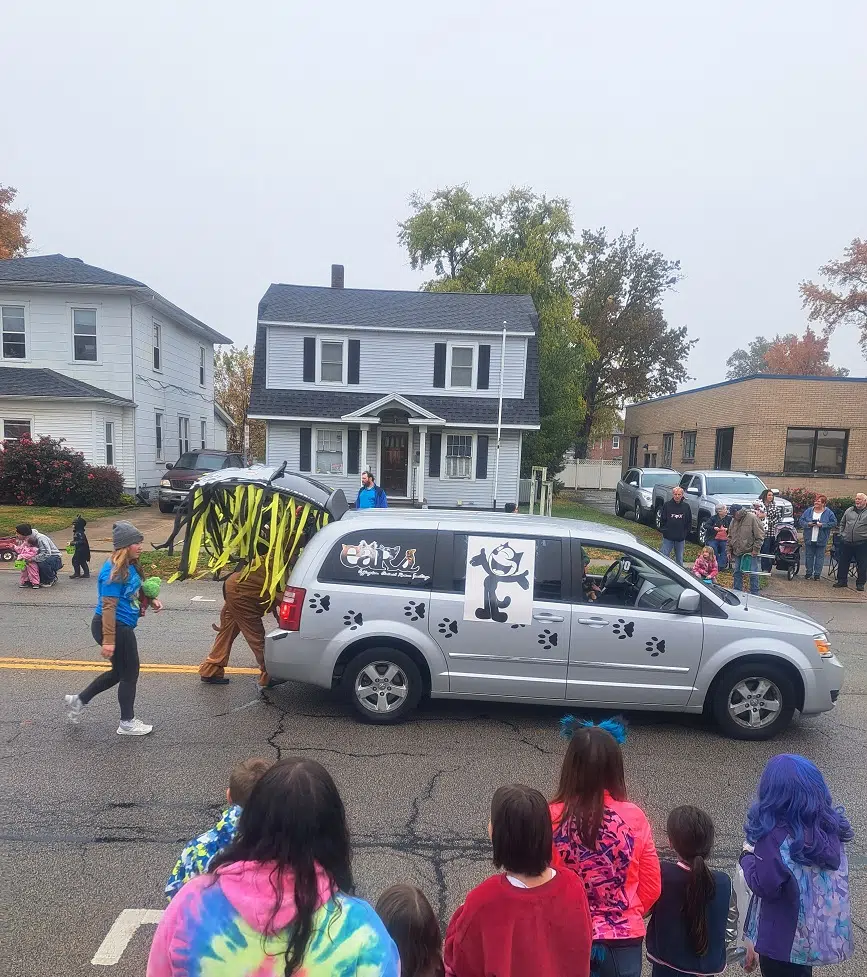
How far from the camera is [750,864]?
2.48 meters

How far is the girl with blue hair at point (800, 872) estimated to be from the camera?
7.82ft

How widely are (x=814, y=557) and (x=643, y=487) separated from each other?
6.49 meters

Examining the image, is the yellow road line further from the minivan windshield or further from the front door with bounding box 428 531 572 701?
the minivan windshield

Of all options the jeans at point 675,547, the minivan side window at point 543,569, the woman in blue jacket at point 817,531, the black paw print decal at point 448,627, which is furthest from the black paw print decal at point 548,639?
the woman in blue jacket at point 817,531

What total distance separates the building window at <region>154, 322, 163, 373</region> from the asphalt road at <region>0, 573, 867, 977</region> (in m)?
19.4

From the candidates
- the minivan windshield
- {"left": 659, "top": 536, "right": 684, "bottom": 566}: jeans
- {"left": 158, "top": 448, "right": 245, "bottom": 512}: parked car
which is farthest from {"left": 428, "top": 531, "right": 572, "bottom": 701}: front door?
{"left": 158, "top": 448, "right": 245, "bottom": 512}: parked car

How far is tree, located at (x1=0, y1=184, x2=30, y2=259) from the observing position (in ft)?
109

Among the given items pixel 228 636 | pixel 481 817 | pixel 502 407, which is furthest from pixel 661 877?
pixel 502 407

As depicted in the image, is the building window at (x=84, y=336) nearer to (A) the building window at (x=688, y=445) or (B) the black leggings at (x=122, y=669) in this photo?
(B) the black leggings at (x=122, y=669)

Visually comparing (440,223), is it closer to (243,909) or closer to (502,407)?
(502,407)

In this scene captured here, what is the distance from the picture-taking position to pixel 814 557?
1425cm

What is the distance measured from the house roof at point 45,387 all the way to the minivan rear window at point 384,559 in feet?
60.3

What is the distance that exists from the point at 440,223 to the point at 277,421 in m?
18.7

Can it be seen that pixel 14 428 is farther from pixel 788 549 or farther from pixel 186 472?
pixel 788 549
